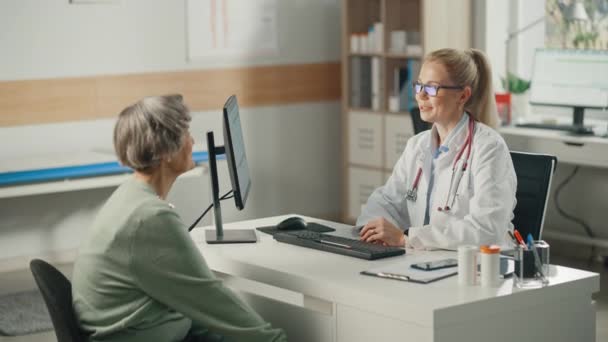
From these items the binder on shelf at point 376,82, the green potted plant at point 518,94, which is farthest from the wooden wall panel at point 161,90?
the green potted plant at point 518,94

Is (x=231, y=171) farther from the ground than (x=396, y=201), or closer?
farther from the ground

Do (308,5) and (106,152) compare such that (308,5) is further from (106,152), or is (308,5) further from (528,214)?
(528,214)

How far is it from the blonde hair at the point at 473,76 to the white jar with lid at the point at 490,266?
87cm

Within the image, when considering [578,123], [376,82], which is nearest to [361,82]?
[376,82]

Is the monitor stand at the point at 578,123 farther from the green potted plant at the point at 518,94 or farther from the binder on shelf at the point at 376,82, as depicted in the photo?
the binder on shelf at the point at 376,82

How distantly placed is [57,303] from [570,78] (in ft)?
13.0

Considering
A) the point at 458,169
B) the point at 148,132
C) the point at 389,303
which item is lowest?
the point at 389,303

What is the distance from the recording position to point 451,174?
3420 millimetres

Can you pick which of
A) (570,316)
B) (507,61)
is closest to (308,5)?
(507,61)

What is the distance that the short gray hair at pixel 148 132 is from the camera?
8.66 ft

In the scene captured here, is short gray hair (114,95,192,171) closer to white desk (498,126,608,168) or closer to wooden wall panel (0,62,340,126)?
white desk (498,126,608,168)

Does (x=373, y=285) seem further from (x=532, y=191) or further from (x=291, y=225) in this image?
(x=532, y=191)

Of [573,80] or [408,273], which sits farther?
[573,80]

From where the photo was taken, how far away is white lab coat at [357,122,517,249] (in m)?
3.21
